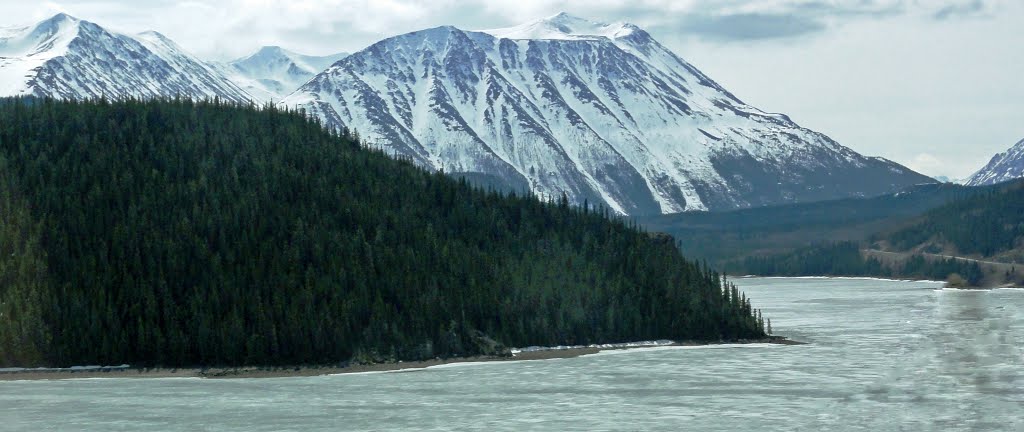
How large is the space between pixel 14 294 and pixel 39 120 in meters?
44.6

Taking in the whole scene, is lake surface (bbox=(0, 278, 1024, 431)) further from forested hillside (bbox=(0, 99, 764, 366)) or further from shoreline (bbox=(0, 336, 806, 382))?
forested hillside (bbox=(0, 99, 764, 366))

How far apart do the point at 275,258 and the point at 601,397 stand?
56428 mm

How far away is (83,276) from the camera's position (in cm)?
14738

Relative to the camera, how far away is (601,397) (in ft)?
371

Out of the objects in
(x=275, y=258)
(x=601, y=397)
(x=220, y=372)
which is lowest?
(x=601, y=397)

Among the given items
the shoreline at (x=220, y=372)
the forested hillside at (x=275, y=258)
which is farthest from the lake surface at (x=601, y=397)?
the forested hillside at (x=275, y=258)

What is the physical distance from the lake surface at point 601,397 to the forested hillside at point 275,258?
35.3 feet

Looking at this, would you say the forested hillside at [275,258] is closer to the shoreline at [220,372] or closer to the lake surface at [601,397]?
the shoreline at [220,372]

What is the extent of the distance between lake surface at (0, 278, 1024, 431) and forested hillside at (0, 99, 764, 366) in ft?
35.3

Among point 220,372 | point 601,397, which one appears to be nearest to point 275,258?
point 220,372

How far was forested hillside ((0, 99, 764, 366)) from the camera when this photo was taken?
144m

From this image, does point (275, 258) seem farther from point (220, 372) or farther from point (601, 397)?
point (601, 397)

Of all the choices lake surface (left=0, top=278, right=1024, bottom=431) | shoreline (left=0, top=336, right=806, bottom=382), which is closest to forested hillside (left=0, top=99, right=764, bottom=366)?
shoreline (left=0, top=336, right=806, bottom=382)

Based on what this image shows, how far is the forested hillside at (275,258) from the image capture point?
144000mm
